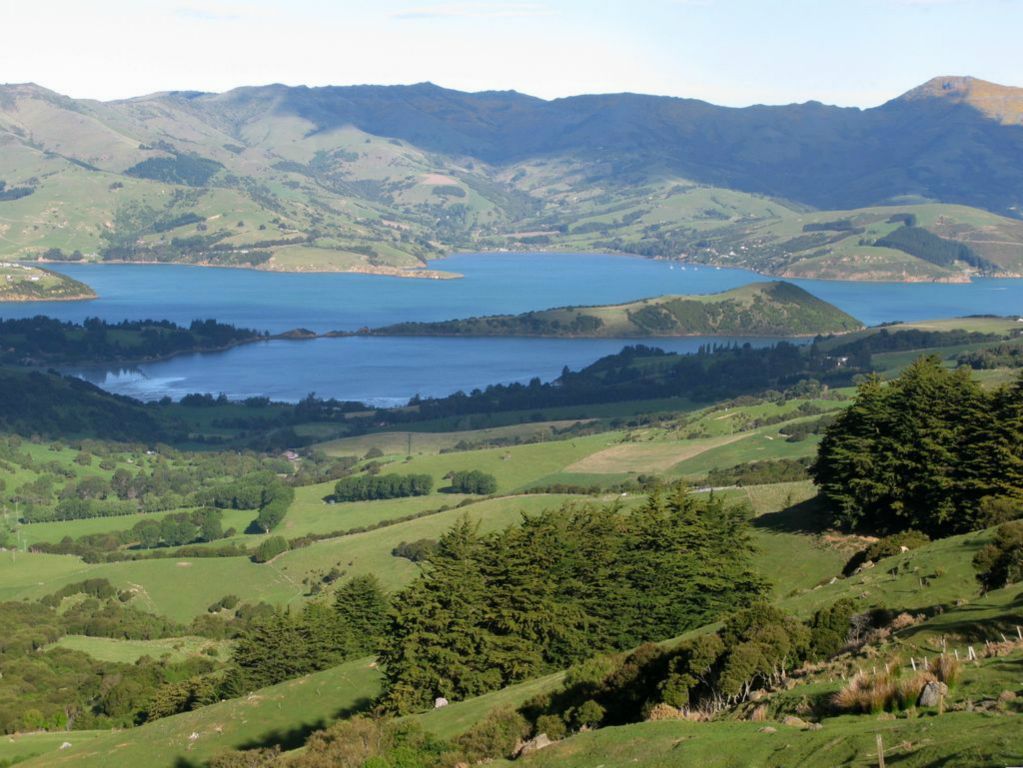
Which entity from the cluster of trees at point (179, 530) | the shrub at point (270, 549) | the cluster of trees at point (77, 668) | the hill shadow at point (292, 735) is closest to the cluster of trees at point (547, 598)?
the hill shadow at point (292, 735)

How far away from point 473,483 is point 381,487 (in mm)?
8698

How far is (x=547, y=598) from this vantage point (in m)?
42.2

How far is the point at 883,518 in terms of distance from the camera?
167 ft

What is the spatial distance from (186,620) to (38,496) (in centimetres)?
6404

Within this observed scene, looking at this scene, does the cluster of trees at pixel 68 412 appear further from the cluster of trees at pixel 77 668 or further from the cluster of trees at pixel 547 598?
the cluster of trees at pixel 547 598

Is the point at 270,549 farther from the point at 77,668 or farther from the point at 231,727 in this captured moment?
the point at 231,727

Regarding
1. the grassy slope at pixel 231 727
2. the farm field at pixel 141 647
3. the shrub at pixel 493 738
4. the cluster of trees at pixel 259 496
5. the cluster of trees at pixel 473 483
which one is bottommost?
the cluster of trees at pixel 259 496

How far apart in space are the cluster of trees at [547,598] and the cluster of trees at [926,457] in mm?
6038

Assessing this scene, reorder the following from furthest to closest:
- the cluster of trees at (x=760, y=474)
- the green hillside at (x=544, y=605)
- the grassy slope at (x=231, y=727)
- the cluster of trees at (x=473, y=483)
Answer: the cluster of trees at (x=473, y=483) < the cluster of trees at (x=760, y=474) < the grassy slope at (x=231, y=727) < the green hillside at (x=544, y=605)

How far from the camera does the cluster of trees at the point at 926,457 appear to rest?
47.4 meters

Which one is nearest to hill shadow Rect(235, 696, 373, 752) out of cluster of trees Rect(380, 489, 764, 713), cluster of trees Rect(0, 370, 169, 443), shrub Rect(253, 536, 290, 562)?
cluster of trees Rect(380, 489, 764, 713)

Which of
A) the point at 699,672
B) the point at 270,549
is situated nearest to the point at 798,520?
the point at 699,672

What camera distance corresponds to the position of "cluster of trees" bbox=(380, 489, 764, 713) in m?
39.8

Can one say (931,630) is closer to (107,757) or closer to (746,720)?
(746,720)
